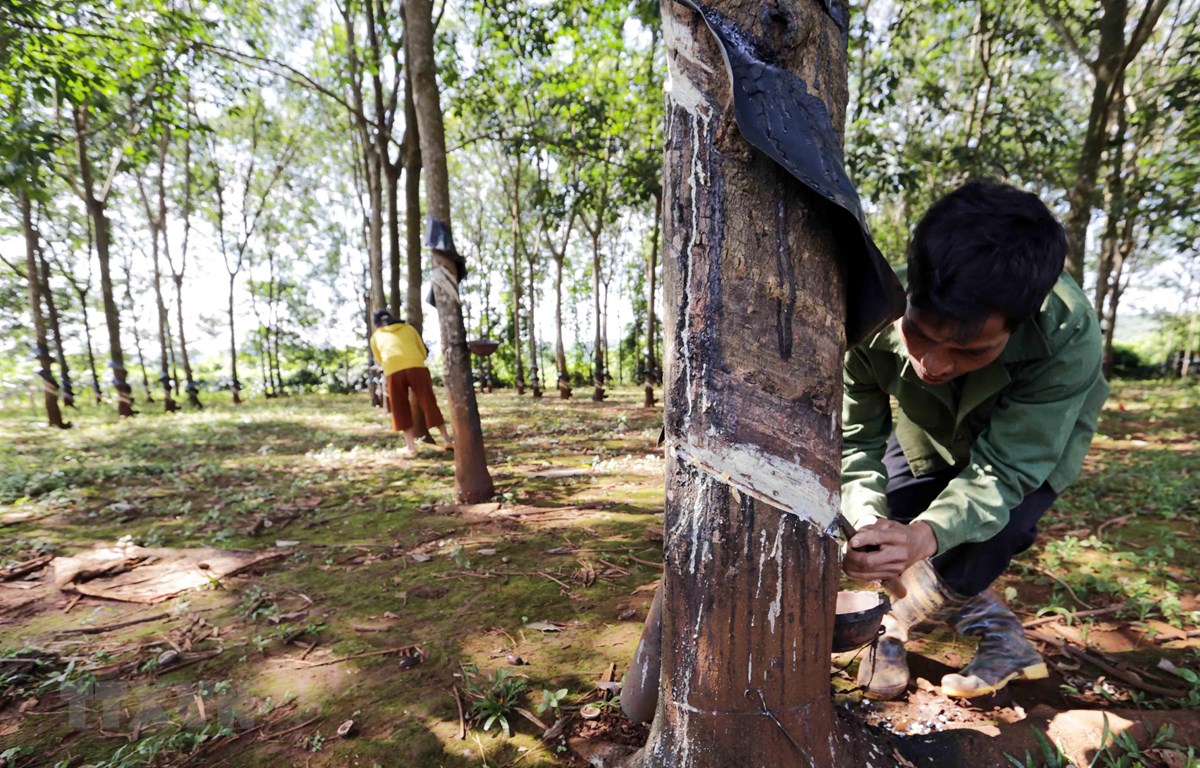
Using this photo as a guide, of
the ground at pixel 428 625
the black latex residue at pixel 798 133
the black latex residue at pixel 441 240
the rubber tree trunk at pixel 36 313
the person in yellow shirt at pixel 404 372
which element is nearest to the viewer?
the black latex residue at pixel 798 133

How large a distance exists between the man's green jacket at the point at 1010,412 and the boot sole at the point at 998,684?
2.33ft

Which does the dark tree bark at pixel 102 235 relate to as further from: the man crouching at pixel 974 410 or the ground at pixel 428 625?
→ the man crouching at pixel 974 410

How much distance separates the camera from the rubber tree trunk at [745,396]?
1153 mm

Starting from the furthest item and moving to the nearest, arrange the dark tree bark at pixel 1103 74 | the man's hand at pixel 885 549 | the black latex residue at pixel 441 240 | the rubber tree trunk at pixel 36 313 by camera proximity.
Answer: the rubber tree trunk at pixel 36 313 < the dark tree bark at pixel 1103 74 < the black latex residue at pixel 441 240 < the man's hand at pixel 885 549

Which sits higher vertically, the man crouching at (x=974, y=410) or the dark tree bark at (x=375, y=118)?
the dark tree bark at (x=375, y=118)

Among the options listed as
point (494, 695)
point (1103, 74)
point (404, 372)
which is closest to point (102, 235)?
point (404, 372)

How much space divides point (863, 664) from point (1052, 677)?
0.75m

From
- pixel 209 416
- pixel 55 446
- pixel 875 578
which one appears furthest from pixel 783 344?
pixel 209 416

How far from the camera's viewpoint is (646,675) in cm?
175

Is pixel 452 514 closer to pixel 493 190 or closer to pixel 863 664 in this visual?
pixel 863 664

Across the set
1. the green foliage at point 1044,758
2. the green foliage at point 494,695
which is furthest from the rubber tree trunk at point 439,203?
the green foliage at point 1044,758

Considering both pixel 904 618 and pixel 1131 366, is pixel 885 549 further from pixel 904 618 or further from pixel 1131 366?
pixel 1131 366

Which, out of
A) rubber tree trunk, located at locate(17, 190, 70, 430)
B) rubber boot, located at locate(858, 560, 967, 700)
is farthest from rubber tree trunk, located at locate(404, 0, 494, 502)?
rubber tree trunk, located at locate(17, 190, 70, 430)

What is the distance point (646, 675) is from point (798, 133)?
5.33ft
